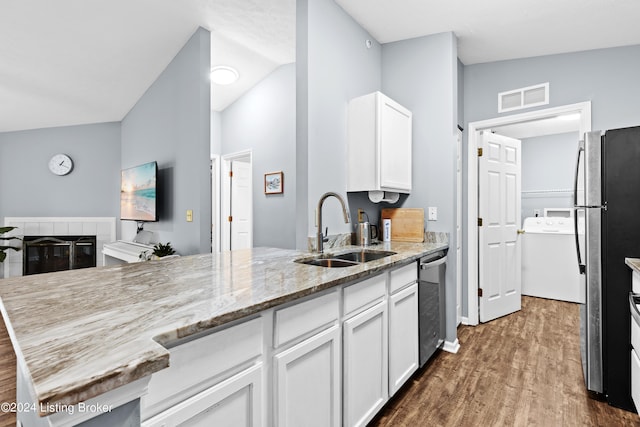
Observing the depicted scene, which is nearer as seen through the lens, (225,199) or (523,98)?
(523,98)

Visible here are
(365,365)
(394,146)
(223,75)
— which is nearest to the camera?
(365,365)

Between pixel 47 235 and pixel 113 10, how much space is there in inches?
166

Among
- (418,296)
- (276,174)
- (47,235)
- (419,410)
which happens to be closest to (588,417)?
(419,410)

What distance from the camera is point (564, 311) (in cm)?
387

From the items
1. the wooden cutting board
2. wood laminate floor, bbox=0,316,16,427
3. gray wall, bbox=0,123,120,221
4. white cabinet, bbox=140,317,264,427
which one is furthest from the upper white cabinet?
gray wall, bbox=0,123,120,221

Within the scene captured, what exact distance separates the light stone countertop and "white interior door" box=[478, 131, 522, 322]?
2327mm

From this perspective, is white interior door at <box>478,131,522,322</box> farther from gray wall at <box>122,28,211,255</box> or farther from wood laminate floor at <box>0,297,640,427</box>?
gray wall at <box>122,28,211,255</box>

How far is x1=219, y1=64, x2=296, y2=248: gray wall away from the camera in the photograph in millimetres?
4074

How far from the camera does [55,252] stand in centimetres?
553

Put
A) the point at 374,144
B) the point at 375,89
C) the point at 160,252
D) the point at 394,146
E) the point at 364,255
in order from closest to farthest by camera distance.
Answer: the point at 364,255, the point at 374,144, the point at 394,146, the point at 375,89, the point at 160,252

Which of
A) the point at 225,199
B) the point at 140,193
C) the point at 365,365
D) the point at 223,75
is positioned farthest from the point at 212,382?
the point at 225,199

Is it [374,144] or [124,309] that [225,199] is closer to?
[374,144]

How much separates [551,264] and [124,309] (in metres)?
4.94

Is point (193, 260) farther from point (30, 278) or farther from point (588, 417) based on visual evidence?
point (588, 417)
